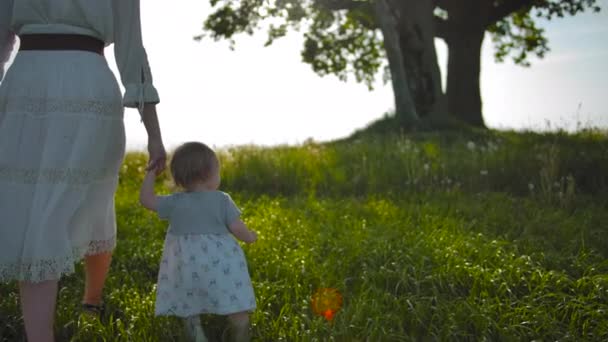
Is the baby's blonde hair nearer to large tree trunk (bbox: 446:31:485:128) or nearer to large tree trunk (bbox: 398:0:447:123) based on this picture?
large tree trunk (bbox: 398:0:447:123)

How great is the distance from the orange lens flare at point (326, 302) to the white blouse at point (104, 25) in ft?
5.04

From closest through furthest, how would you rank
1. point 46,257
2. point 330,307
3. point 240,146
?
point 46,257 → point 330,307 → point 240,146

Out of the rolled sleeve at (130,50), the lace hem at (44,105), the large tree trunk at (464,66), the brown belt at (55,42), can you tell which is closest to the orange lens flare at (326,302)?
the rolled sleeve at (130,50)

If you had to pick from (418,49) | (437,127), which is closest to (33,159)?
(437,127)

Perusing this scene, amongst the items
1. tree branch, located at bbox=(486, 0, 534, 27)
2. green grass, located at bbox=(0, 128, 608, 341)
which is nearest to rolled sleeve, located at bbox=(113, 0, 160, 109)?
green grass, located at bbox=(0, 128, 608, 341)

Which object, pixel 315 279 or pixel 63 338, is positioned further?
pixel 315 279

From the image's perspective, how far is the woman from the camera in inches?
98.4

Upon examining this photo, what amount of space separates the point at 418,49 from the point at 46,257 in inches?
552

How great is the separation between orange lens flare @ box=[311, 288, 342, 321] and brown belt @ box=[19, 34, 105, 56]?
75.0 inches

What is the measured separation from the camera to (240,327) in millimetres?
2914

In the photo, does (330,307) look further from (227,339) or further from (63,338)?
(63,338)

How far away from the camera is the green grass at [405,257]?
10.3ft

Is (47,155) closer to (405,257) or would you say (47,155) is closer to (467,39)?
(405,257)

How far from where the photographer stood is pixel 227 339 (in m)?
2.96
